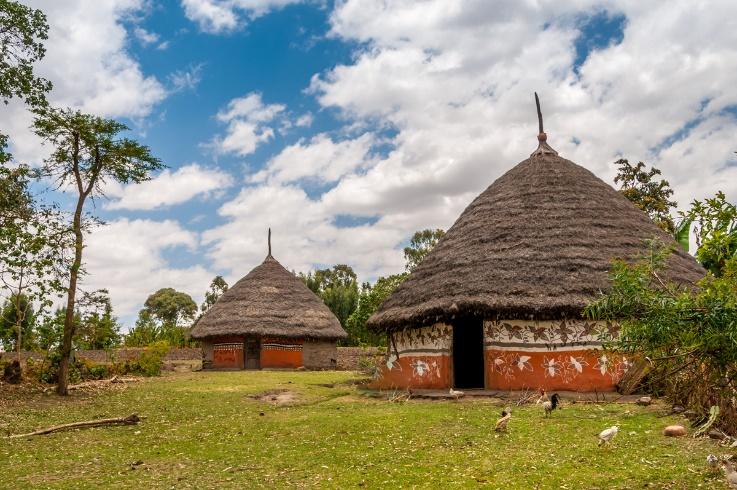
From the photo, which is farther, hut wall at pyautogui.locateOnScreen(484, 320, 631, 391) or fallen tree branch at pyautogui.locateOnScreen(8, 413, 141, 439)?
hut wall at pyautogui.locateOnScreen(484, 320, 631, 391)

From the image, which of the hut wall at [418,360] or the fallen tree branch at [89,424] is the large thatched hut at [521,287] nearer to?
the hut wall at [418,360]

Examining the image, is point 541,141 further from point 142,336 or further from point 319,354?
point 142,336

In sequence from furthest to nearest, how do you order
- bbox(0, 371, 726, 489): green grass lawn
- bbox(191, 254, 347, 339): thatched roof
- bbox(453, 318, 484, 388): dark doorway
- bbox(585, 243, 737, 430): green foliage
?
bbox(191, 254, 347, 339): thatched roof, bbox(453, 318, 484, 388): dark doorway, bbox(0, 371, 726, 489): green grass lawn, bbox(585, 243, 737, 430): green foliage

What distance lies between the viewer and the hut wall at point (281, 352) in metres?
27.5

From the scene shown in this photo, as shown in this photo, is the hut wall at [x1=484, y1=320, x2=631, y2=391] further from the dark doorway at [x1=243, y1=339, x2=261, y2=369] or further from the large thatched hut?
the dark doorway at [x1=243, y1=339, x2=261, y2=369]

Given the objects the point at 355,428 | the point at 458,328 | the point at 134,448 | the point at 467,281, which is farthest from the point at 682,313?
the point at 458,328

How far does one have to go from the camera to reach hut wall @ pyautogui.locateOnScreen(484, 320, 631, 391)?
1301 cm

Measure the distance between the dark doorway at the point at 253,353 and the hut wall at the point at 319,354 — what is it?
197 centimetres

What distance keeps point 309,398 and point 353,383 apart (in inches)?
170

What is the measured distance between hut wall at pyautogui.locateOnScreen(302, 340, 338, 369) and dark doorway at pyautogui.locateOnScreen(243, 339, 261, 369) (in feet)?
6.47

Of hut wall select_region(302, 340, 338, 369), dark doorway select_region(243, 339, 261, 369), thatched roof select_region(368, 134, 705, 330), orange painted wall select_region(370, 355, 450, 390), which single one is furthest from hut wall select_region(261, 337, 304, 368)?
orange painted wall select_region(370, 355, 450, 390)

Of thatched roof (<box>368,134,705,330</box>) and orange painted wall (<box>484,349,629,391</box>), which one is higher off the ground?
thatched roof (<box>368,134,705,330</box>)

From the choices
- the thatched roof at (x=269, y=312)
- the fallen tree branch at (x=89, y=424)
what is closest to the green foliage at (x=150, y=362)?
the thatched roof at (x=269, y=312)

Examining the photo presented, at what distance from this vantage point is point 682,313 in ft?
15.9
